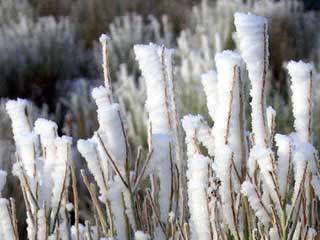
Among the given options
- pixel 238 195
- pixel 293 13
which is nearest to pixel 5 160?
pixel 238 195

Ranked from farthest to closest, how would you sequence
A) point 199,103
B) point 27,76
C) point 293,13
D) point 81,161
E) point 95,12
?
point 95,12 → point 293,13 → point 27,76 → point 199,103 → point 81,161

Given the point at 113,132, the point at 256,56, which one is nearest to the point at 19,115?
the point at 113,132

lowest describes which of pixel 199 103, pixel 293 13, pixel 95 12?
pixel 199 103

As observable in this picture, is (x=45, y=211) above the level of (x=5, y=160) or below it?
below

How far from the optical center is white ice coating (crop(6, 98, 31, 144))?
3.92ft

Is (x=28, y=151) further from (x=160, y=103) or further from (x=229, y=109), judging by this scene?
(x=229, y=109)

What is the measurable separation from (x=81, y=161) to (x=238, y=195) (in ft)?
6.49

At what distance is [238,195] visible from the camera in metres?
1.01

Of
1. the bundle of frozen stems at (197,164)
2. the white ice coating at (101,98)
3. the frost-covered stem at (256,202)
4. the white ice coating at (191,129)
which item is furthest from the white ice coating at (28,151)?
the frost-covered stem at (256,202)

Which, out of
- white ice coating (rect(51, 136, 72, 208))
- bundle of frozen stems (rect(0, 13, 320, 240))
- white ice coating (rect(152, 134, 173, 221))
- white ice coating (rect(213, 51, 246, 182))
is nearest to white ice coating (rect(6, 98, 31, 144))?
bundle of frozen stems (rect(0, 13, 320, 240))

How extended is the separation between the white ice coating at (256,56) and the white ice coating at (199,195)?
3.9 inches

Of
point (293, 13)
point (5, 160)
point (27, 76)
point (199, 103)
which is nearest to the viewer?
point (5, 160)

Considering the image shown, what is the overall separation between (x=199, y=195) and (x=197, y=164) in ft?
0.16

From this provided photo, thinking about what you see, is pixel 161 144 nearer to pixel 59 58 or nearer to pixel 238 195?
pixel 238 195
